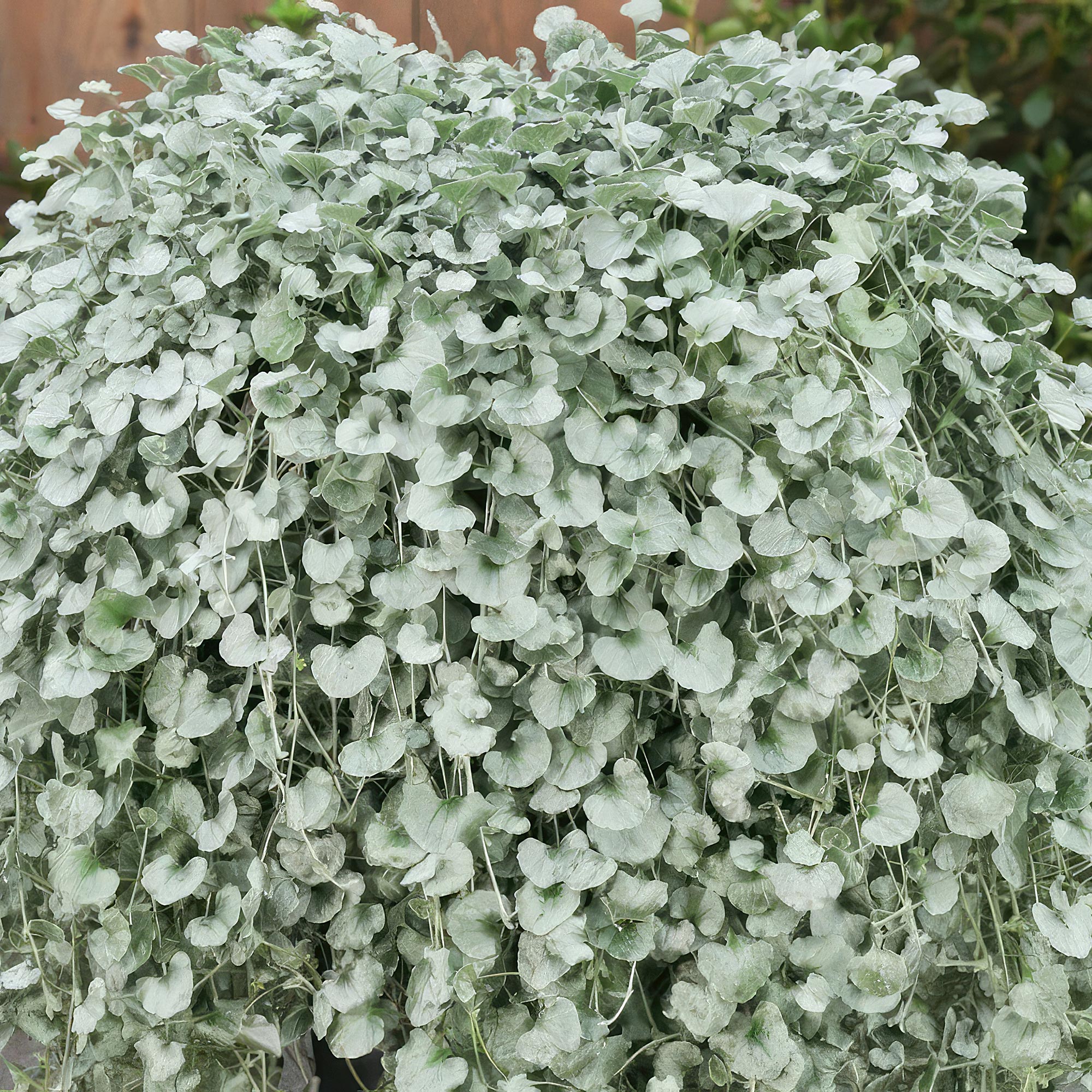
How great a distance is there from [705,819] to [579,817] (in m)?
0.11

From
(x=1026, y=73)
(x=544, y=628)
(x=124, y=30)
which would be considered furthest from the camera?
(x=1026, y=73)

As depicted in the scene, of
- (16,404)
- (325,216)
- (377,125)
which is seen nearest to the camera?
(325,216)

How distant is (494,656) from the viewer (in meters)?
0.71

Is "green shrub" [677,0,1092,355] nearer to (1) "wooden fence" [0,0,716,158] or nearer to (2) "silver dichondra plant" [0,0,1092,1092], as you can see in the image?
(1) "wooden fence" [0,0,716,158]

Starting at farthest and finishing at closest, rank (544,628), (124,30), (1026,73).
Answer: (1026,73) → (124,30) → (544,628)

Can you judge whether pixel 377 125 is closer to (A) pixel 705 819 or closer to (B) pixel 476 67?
(B) pixel 476 67

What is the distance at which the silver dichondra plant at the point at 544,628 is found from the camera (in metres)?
0.68

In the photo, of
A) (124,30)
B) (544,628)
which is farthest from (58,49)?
(544,628)

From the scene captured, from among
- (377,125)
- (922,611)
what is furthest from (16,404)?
(922,611)

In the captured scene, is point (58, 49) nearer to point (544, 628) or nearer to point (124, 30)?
point (124, 30)

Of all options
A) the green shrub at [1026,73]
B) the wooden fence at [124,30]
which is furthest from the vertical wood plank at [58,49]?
the green shrub at [1026,73]

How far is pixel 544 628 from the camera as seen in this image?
0.66 m

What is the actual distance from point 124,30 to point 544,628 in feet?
5.56

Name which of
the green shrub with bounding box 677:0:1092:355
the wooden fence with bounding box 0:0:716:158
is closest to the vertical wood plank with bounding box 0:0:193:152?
the wooden fence with bounding box 0:0:716:158
